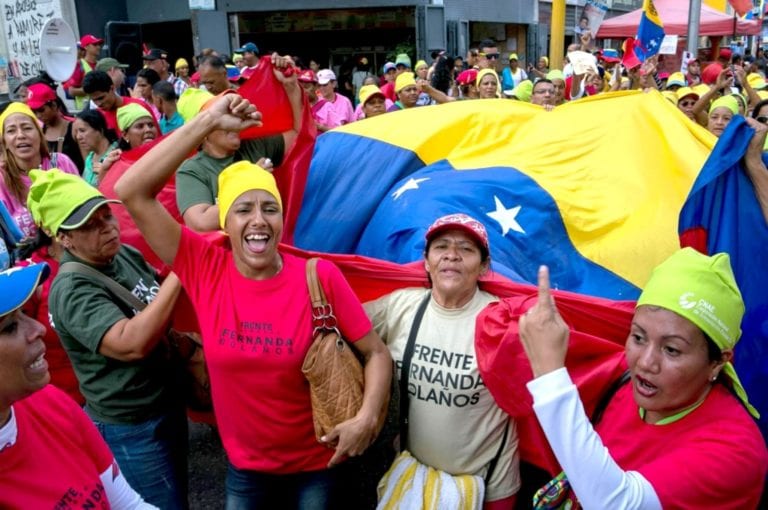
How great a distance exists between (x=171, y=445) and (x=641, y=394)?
173 cm

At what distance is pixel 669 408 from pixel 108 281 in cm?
190

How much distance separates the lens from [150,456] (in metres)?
2.46

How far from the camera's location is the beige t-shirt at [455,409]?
2357 mm

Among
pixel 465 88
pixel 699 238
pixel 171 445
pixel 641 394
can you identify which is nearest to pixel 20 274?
pixel 171 445

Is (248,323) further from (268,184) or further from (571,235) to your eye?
(571,235)

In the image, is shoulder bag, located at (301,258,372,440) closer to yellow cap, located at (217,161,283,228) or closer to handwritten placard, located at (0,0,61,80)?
yellow cap, located at (217,161,283,228)

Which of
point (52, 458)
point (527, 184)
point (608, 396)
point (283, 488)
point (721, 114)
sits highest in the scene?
point (721, 114)

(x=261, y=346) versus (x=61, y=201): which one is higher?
(x=61, y=201)

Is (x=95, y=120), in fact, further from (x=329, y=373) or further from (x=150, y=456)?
(x=329, y=373)

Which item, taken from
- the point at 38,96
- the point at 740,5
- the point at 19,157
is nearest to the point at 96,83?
the point at 38,96

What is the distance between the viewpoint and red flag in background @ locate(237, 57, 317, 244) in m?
3.91

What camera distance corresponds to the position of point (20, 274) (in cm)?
157

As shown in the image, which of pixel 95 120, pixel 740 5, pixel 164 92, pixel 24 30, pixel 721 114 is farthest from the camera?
pixel 740 5

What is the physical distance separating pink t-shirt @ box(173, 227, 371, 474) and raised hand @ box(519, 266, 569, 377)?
810 mm
